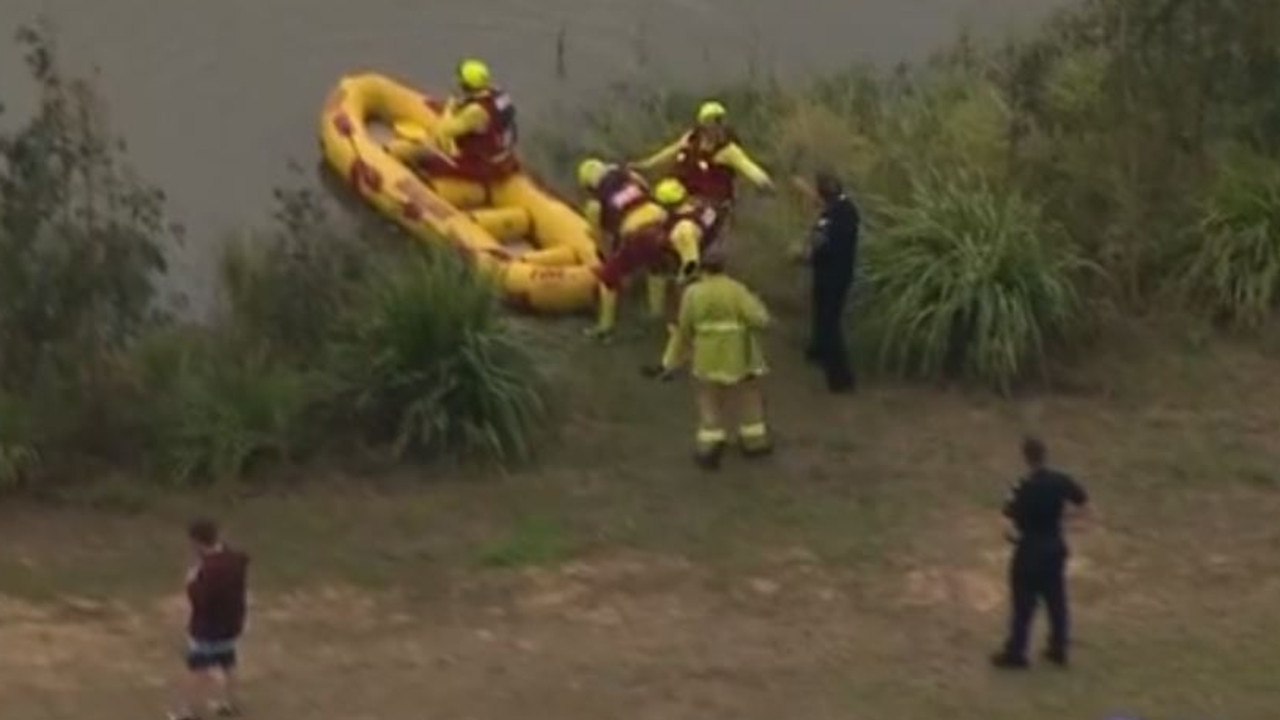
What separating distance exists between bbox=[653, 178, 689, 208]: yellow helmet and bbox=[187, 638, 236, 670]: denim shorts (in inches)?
253

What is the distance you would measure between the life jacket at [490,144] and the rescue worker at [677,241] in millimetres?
2054

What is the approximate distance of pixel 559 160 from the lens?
2589 centimetres

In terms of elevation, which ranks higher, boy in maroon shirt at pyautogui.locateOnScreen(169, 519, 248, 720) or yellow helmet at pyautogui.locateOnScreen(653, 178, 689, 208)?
yellow helmet at pyautogui.locateOnScreen(653, 178, 689, 208)

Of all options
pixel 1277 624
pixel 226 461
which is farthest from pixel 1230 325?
pixel 226 461

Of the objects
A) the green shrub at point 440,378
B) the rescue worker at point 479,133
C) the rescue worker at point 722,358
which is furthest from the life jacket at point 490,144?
the rescue worker at point 722,358

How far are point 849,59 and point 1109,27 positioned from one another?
207 inches

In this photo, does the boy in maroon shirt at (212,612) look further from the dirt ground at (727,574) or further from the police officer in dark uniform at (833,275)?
the police officer in dark uniform at (833,275)

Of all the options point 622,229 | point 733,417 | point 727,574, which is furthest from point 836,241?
point 727,574

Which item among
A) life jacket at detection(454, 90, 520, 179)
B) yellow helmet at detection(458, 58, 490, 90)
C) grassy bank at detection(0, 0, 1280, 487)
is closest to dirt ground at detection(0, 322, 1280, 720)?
grassy bank at detection(0, 0, 1280, 487)

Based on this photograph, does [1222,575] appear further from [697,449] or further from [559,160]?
[559,160]

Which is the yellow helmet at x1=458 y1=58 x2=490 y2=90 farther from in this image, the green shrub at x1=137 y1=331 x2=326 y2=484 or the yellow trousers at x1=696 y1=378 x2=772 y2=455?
the yellow trousers at x1=696 y1=378 x2=772 y2=455

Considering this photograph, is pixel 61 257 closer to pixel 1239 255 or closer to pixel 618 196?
pixel 618 196

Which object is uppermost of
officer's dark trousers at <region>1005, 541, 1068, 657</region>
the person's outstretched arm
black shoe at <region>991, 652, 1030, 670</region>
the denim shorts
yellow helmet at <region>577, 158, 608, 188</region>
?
the person's outstretched arm

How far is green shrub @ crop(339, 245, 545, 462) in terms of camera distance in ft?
66.3
